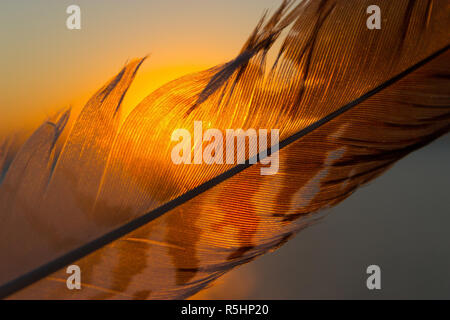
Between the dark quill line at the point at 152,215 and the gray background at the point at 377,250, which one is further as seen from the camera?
the gray background at the point at 377,250

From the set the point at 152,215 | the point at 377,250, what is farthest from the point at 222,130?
the point at 377,250

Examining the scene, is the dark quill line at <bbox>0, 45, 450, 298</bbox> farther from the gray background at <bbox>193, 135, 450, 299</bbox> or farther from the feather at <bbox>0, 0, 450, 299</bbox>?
the gray background at <bbox>193, 135, 450, 299</bbox>

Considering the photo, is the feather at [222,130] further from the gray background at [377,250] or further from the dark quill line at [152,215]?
the gray background at [377,250]

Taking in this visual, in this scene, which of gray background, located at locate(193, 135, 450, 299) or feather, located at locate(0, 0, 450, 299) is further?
gray background, located at locate(193, 135, 450, 299)

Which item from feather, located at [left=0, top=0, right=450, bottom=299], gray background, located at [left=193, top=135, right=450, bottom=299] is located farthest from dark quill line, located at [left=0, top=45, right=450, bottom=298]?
gray background, located at [left=193, top=135, right=450, bottom=299]

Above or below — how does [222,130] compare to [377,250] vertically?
above

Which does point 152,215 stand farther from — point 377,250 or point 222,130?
point 377,250

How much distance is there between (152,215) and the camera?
61cm

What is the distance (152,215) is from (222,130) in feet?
0.59

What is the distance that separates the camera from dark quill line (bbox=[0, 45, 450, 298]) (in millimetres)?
599

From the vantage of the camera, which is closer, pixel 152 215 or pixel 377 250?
pixel 152 215

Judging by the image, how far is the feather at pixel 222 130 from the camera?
1.99ft

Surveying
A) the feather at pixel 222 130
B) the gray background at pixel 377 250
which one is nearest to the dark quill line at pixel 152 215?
the feather at pixel 222 130
